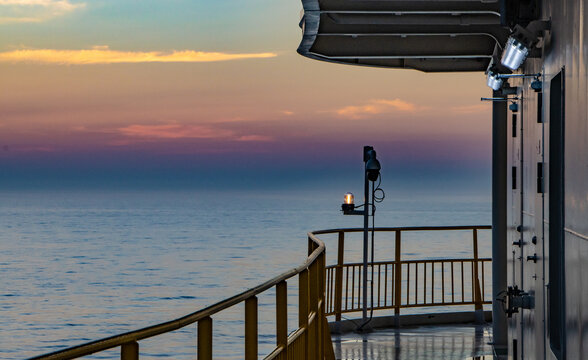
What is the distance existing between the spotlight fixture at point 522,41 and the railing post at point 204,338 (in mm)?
2893

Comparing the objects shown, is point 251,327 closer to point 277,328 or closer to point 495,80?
point 277,328

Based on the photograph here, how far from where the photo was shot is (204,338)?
12.0 feet

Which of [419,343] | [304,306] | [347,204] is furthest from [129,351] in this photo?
[347,204]

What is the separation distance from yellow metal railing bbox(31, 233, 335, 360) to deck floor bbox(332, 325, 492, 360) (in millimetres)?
1644

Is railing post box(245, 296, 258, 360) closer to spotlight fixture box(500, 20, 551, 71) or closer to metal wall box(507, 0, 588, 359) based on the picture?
metal wall box(507, 0, 588, 359)

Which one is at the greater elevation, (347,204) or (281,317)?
(347,204)

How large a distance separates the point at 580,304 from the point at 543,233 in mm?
1341

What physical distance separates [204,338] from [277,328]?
1.42 metres

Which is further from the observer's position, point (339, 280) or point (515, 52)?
point (339, 280)

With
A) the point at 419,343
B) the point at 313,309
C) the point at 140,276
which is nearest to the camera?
the point at 313,309

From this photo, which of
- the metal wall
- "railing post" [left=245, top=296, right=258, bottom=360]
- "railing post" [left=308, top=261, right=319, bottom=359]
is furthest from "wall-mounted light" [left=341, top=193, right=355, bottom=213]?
"railing post" [left=245, top=296, right=258, bottom=360]

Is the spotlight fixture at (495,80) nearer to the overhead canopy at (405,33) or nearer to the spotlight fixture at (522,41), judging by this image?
the overhead canopy at (405,33)

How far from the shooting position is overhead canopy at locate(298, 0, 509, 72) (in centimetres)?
826

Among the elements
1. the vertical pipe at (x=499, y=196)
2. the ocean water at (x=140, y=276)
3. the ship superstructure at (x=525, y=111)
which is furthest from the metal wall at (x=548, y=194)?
the ocean water at (x=140, y=276)
